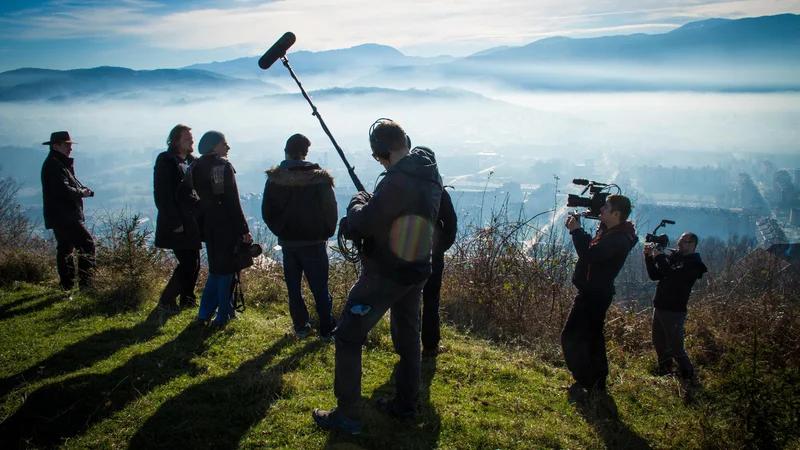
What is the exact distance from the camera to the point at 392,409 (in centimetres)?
347

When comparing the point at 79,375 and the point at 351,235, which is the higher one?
the point at 351,235

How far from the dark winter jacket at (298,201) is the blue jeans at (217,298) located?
889mm

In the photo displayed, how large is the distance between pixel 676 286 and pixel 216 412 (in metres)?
4.50

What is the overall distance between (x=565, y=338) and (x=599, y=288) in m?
0.60

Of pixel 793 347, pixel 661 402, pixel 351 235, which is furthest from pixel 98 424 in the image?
pixel 793 347

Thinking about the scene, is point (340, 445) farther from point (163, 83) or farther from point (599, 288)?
point (163, 83)

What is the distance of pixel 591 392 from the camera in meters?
4.14

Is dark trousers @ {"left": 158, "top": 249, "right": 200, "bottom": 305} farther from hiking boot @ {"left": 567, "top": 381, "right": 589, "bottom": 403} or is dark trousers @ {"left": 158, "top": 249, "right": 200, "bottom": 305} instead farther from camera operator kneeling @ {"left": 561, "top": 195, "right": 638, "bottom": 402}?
hiking boot @ {"left": 567, "top": 381, "right": 589, "bottom": 403}

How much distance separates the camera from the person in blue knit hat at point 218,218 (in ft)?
15.7

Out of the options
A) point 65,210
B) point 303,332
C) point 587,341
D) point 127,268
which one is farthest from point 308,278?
point 65,210

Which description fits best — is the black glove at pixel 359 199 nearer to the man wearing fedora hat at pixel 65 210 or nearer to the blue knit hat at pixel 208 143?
the blue knit hat at pixel 208 143

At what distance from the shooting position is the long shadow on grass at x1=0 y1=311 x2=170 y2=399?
3789mm

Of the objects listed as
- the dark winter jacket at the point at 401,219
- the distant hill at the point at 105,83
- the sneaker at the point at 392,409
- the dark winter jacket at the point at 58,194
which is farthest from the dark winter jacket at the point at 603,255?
the distant hill at the point at 105,83

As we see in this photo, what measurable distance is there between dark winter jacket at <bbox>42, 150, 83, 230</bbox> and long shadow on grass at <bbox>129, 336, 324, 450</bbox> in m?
3.68
